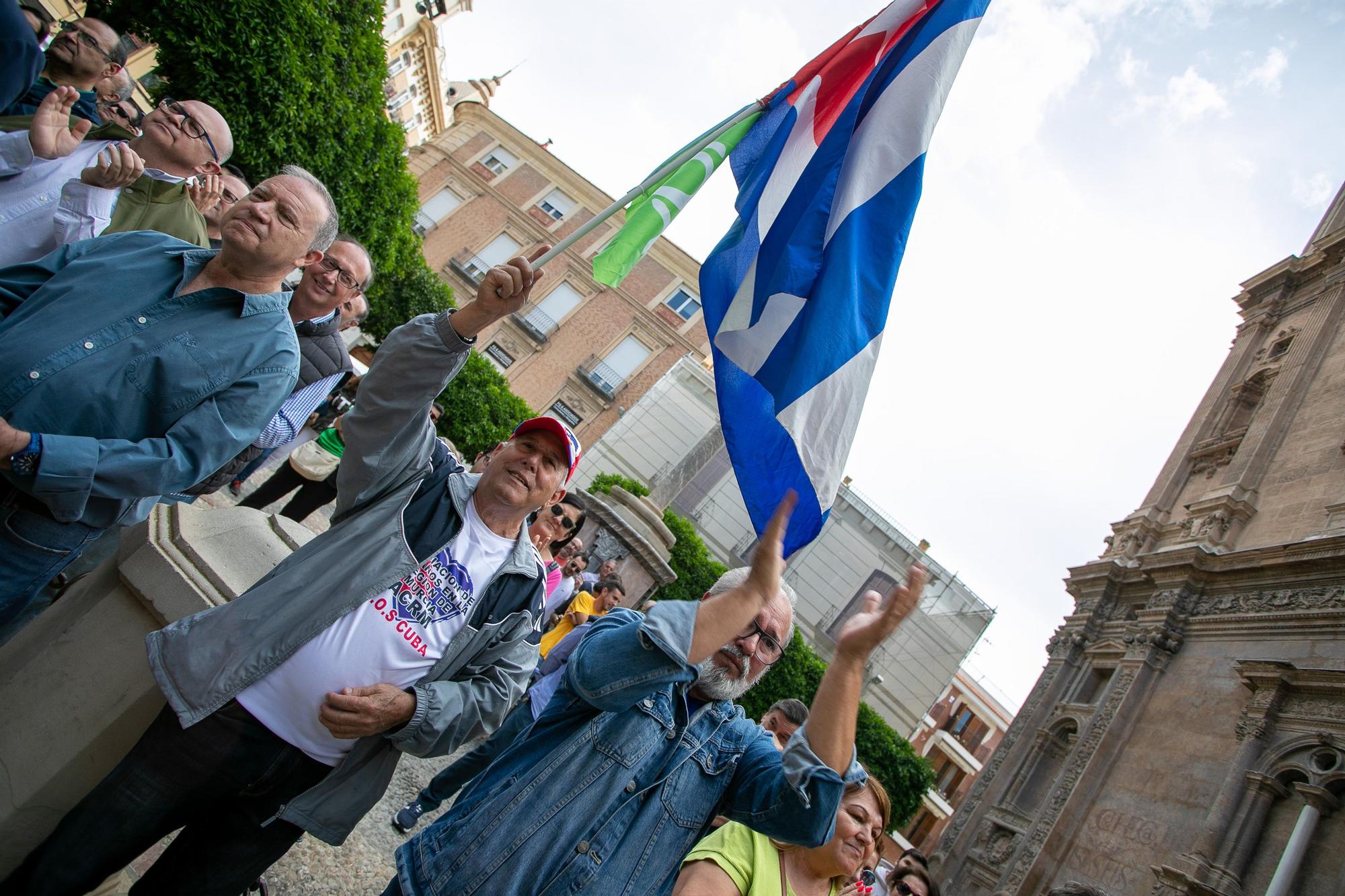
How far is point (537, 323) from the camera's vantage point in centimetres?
2889

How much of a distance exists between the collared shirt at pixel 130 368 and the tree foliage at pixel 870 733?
15.3 meters

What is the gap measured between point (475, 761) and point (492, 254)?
29434 millimetres

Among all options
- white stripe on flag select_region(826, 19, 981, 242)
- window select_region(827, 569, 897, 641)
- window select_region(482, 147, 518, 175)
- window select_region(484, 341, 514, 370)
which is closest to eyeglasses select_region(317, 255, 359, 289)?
white stripe on flag select_region(826, 19, 981, 242)

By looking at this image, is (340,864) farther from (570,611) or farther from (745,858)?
(570,611)

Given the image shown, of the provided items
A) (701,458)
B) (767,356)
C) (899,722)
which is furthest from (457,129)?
(767,356)

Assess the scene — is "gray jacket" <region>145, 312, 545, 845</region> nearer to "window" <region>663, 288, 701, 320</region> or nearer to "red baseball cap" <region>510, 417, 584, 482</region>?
"red baseball cap" <region>510, 417, 584, 482</region>

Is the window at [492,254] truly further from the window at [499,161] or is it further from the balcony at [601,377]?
the balcony at [601,377]

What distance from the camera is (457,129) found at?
1330 inches

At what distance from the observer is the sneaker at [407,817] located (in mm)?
4473

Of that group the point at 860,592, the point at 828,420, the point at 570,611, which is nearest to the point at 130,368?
the point at 828,420

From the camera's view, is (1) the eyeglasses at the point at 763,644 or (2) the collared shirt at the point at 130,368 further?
(1) the eyeglasses at the point at 763,644

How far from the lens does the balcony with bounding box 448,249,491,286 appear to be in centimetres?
2984

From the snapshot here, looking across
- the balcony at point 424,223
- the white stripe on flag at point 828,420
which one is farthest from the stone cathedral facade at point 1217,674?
the balcony at point 424,223

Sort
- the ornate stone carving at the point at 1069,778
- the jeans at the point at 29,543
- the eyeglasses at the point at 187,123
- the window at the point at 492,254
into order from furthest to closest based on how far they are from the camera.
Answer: the window at the point at 492,254, the ornate stone carving at the point at 1069,778, the eyeglasses at the point at 187,123, the jeans at the point at 29,543
